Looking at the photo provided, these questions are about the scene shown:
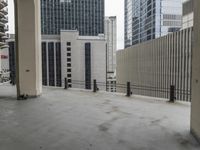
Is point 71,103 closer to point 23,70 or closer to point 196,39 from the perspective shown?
point 23,70

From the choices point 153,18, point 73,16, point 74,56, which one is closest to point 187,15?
point 74,56

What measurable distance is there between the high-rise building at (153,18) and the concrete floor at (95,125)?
70.0 meters

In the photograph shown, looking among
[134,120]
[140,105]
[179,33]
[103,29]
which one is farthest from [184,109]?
[103,29]

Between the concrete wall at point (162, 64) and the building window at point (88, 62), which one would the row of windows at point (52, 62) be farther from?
the concrete wall at point (162, 64)

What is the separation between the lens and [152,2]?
7769 cm

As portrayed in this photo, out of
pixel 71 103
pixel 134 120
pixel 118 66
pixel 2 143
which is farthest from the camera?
pixel 118 66

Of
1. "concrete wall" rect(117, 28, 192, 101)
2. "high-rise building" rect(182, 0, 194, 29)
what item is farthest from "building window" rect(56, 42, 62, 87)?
"high-rise building" rect(182, 0, 194, 29)

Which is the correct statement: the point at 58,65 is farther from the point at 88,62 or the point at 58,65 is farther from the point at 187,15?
the point at 187,15

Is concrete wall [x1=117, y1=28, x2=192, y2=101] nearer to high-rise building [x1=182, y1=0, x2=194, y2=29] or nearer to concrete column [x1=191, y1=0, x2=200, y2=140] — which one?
high-rise building [x1=182, y1=0, x2=194, y2=29]

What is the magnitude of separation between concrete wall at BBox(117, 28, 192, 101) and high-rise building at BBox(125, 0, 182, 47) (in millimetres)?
19837

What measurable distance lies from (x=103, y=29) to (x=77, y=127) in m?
73.9

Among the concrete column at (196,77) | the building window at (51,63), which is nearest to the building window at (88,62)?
the building window at (51,63)

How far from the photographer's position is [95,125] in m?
6.36

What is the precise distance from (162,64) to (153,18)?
121ft
